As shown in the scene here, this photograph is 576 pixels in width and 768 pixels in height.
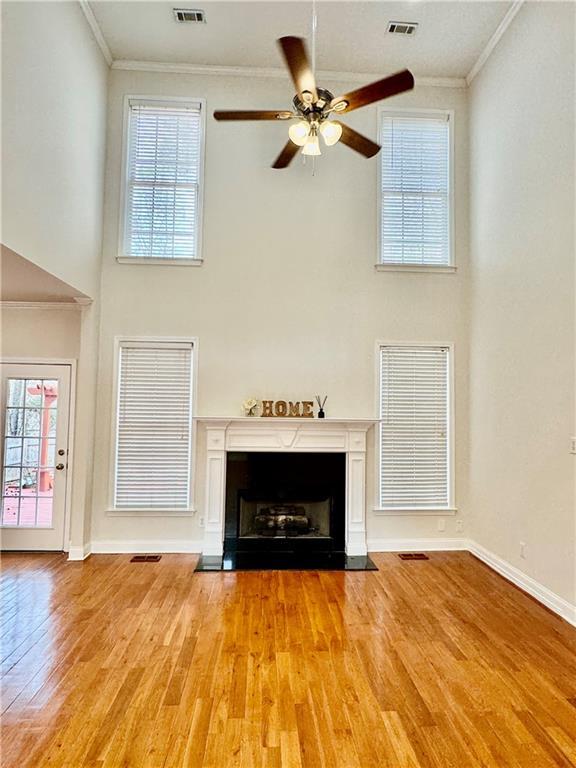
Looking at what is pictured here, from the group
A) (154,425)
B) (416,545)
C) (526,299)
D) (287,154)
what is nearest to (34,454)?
(154,425)

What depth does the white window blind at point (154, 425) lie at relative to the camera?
496cm

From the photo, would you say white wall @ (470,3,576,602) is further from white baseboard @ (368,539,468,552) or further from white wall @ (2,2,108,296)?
white wall @ (2,2,108,296)

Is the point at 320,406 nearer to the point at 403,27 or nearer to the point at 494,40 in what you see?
the point at 403,27

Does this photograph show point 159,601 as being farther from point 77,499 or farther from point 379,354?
point 379,354

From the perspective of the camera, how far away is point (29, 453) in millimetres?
4918

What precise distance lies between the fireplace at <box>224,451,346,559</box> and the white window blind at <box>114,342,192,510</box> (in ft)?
2.03

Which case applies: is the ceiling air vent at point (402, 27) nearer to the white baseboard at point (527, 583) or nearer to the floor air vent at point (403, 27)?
the floor air vent at point (403, 27)

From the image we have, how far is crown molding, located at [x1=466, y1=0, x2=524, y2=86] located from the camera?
14.1 feet

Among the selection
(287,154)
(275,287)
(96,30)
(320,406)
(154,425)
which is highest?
(96,30)

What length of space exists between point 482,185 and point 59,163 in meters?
4.38

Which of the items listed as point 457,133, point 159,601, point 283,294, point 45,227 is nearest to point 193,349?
point 283,294

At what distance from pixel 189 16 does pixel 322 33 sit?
4.55 ft

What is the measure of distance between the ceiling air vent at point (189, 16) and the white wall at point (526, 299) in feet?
10.3

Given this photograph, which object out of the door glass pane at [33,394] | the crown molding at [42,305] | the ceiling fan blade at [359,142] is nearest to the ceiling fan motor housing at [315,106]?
the ceiling fan blade at [359,142]
